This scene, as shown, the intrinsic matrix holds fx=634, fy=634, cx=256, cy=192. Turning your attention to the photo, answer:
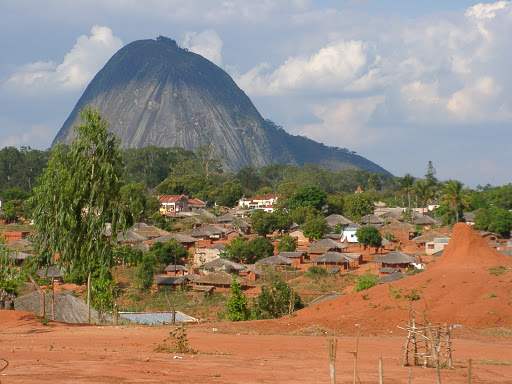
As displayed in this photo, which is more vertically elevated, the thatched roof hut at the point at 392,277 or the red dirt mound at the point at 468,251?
the red dirt mound at the point at 468,251

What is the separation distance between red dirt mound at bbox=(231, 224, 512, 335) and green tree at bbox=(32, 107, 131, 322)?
5.80 m

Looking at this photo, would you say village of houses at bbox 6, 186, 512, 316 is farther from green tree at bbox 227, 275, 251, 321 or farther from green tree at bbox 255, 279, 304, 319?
green tree at bbox 227, 275, 251, 321

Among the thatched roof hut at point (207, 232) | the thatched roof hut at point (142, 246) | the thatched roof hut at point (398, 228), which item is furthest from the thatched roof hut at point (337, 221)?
the thatched roof hut at point (142, 246)

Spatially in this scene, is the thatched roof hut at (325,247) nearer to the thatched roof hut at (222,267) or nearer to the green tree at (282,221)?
the thatched roof hut at (222,267)

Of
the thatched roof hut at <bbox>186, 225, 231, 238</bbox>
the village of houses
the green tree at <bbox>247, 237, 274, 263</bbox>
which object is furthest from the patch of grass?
the thatched roof hut at <bbox>186, 225, 231, 238</bbox>

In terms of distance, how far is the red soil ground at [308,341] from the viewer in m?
11.7

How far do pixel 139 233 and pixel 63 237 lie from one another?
135 feet

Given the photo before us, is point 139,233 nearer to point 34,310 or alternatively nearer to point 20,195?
point 20,195

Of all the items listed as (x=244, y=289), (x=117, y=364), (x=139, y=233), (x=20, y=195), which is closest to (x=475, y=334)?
(x=117, y=364)

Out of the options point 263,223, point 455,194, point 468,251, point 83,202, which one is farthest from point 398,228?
point 83,202

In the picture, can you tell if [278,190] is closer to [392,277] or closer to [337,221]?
[337,221]

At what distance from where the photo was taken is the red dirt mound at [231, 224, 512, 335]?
21.8 meters

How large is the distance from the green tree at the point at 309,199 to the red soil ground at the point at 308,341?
43.1 meters

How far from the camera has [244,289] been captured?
39281mm
